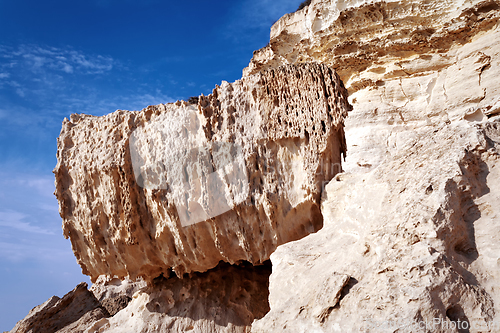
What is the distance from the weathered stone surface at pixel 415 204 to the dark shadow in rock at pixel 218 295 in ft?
8.96

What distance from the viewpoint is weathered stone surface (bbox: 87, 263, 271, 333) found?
22.5ft

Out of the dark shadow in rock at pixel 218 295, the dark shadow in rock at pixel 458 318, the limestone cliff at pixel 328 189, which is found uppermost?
the limestone cliff at pixel 328 189

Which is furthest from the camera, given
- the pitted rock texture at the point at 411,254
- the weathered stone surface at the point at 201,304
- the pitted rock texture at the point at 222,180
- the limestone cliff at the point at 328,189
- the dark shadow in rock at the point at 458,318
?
the weathered stone surface at the point at 201,304

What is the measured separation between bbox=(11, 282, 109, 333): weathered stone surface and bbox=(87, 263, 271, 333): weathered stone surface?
1.75 ft

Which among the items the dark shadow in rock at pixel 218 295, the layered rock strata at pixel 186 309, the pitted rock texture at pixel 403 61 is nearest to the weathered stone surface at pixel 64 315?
the layered rock strata at pixel 186 309

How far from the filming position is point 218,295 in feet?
23.6

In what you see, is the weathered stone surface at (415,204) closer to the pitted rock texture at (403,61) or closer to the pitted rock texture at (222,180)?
the pitted rock texture at (403,61)

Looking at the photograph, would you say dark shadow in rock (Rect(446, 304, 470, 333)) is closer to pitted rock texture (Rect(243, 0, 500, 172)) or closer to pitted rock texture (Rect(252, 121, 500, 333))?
pitted rock texture (Rect(252, 121, 500, 333))

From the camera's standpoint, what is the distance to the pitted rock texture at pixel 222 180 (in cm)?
573

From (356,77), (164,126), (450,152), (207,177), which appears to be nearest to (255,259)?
(207,177)

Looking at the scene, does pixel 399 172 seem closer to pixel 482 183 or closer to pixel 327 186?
pixel 482 183

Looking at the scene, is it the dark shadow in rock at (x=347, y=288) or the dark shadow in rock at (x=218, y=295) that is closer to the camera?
the dark shadow in rock at (x=347, y=288)

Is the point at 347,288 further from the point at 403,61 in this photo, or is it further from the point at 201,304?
the point at 403,61

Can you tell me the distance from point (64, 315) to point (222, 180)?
199 inches
